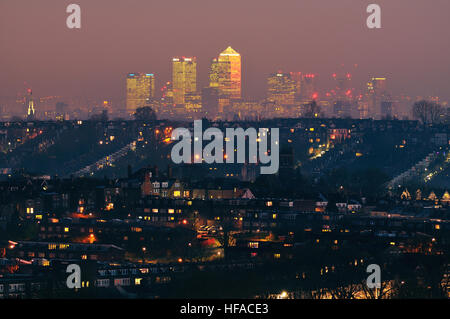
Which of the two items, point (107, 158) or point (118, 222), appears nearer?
point (118, 222)

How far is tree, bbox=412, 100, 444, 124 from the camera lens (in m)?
181

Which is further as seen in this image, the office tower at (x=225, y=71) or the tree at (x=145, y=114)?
the office tower at (x=225, y=71)

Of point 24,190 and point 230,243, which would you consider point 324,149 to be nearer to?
point 24,190

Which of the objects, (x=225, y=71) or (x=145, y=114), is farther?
(x=225, y=71)

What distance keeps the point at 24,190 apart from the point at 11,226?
49.7 ft

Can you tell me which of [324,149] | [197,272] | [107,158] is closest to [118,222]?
[197,272]

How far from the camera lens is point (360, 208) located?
72000mm

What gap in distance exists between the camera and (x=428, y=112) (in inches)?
7269

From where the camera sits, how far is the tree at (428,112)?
181250 mm

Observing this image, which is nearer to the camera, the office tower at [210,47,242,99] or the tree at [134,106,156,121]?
the tree at [134,106,156,121]
